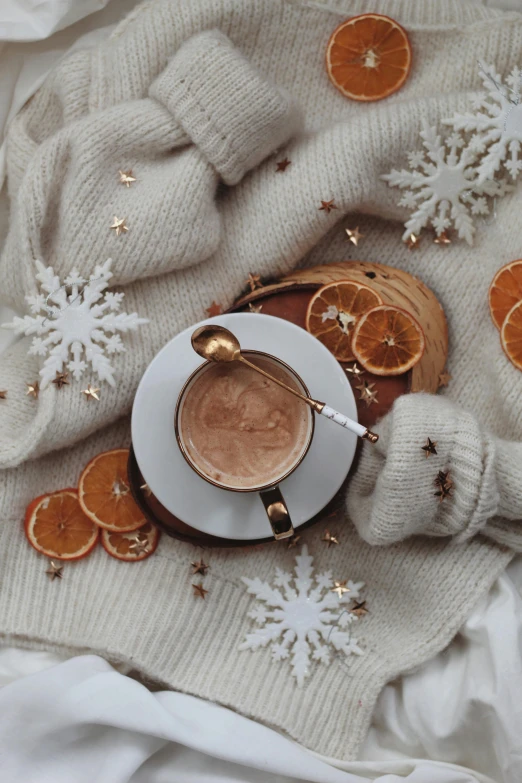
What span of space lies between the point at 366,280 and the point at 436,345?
0.51 feet

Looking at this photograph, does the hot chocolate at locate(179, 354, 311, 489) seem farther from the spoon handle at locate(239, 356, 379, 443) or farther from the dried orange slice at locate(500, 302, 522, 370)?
the dried orange slice at locate(500, 302, 522, 370)

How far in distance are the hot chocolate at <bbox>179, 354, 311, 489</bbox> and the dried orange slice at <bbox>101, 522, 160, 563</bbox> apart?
0.24 meters

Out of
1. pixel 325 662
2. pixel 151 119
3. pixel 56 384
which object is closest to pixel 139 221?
pixel 151 119

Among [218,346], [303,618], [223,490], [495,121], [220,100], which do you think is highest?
[220,100]

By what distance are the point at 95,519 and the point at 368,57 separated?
2.96 ft

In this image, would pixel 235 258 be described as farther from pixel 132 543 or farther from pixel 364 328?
pixel 132 543

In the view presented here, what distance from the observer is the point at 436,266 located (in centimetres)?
120

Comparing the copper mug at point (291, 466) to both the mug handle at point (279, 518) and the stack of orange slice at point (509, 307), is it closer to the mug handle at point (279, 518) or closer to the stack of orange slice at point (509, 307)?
the mug handle at point (279, 518)

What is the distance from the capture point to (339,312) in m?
1.10

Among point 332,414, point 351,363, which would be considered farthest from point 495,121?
point 332,414

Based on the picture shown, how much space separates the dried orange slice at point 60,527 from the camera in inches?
45.8

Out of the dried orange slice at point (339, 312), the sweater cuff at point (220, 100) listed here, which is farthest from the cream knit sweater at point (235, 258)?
the dried orange slice at point (339, 312)

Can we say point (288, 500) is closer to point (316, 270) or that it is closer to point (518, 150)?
point (316, 270)

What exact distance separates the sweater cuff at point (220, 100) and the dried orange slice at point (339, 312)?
0.85 ft
